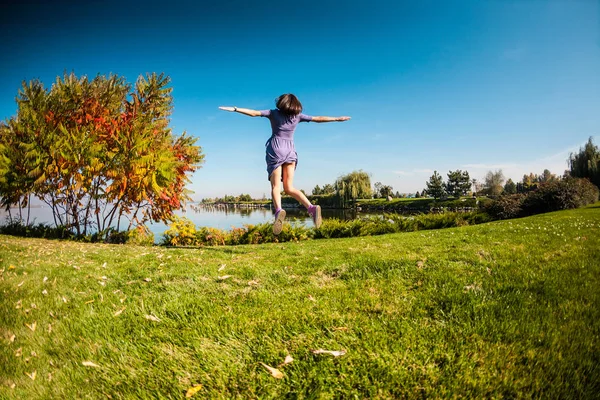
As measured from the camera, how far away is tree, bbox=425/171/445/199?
256ft

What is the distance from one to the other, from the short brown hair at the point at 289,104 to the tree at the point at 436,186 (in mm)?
82842

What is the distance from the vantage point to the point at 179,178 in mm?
13664

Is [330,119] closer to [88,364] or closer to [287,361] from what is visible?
[287,361]

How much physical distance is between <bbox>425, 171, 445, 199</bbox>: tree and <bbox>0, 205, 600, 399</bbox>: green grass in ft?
272

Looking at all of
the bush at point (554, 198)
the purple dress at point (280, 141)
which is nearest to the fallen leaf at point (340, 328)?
the purple dress at point (280, 141)

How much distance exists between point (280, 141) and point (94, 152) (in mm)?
9722

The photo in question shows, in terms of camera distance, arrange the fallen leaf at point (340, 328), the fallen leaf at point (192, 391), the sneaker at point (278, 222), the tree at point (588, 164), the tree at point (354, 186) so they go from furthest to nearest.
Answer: the tree at point (354, 186)
the tree at point (588, 164)
the sneaker at point (278, 222)
the fallen leaf at point (340, 328)
the fallen leaf at point (192, 391)

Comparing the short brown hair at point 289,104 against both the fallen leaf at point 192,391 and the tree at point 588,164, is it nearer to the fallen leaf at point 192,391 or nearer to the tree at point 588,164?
the fallen leaf at point 192,391

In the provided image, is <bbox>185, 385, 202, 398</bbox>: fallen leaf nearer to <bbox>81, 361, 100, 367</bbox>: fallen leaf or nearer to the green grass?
the green grass

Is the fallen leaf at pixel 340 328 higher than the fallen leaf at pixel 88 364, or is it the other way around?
the fallen leaf at pixel 340 328

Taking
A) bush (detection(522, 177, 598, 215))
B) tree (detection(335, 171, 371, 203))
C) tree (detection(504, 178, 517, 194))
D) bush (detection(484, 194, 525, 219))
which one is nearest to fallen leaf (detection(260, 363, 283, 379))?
bush (detection(484, 194, 525, 219))

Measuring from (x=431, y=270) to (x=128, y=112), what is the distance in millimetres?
14508

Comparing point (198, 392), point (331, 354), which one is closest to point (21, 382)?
point (198, 392)

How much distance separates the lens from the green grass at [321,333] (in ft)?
4.93
